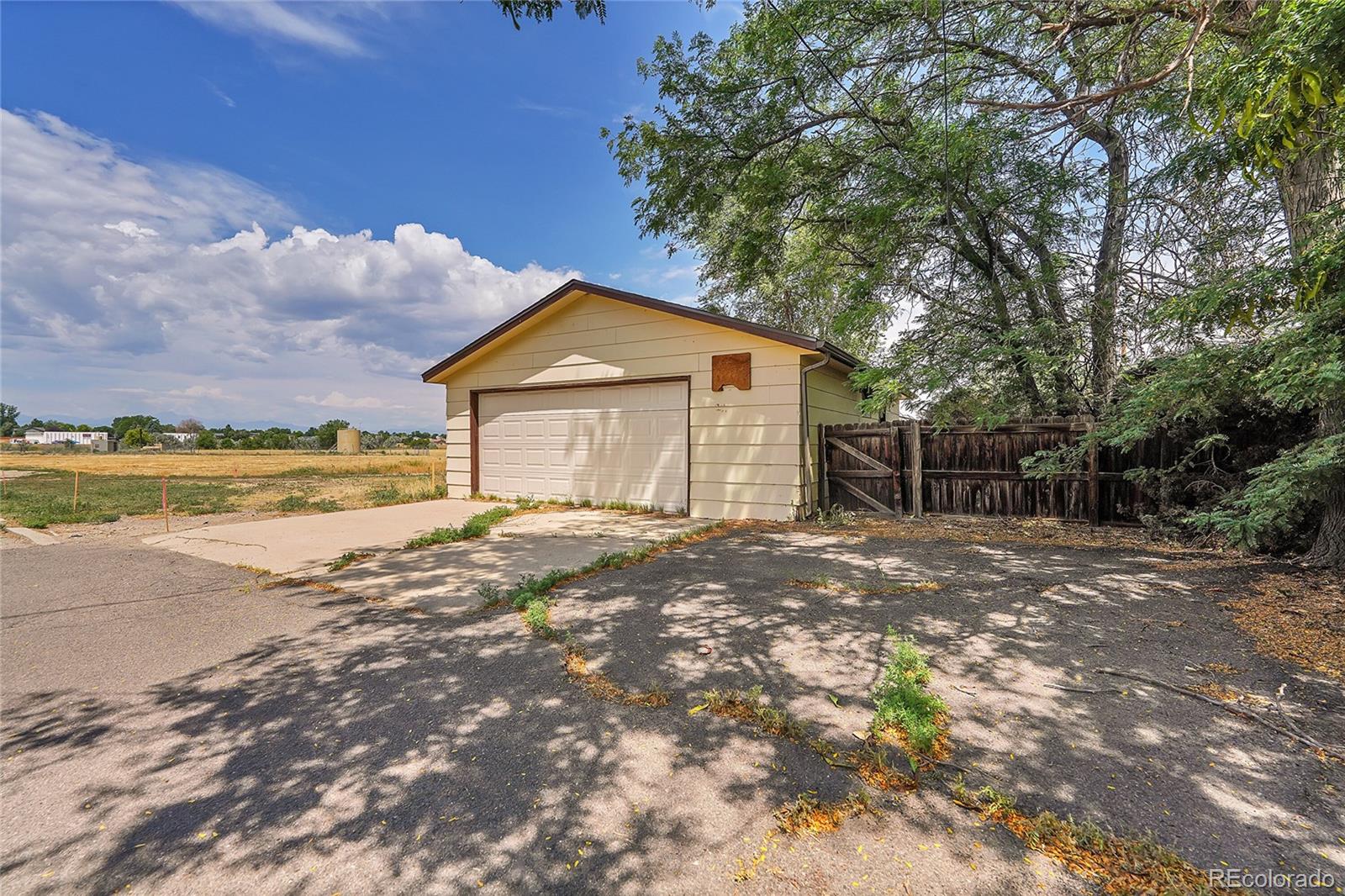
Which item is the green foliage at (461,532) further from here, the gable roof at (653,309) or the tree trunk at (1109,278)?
the tree trunk at (1109,278)

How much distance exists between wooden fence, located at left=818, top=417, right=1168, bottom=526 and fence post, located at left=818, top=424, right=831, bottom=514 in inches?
0.7

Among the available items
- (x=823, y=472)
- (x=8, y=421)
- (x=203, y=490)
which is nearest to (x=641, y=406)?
(x=823, y=472)

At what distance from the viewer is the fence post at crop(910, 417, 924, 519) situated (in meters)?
7.92

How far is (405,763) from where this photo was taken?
82.4 inches

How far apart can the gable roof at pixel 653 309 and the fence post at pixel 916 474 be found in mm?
1463

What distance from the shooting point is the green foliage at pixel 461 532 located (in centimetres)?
646

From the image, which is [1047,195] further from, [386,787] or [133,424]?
[133,424]

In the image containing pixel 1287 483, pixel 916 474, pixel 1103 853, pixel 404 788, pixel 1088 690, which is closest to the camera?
pixel 1103 853

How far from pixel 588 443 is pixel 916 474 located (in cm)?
556

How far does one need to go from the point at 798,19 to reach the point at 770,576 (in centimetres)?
668

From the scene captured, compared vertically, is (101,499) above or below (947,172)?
below

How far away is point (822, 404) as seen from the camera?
8.51 meters

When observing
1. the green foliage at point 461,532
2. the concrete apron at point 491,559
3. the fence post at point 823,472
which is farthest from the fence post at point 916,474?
the green foliage at point 461,532

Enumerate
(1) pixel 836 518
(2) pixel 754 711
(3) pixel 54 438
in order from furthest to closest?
1. (3) pixel 54 438
2. (1) pixel 836 518
3. (2) pixel 754 711
